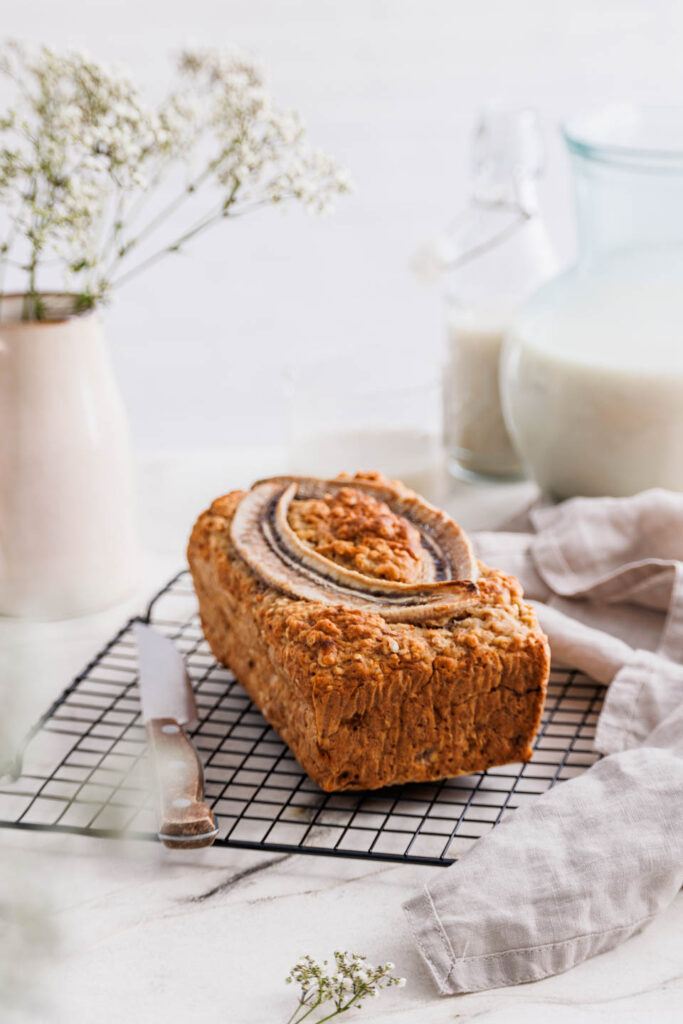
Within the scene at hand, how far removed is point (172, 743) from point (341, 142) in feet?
9.14

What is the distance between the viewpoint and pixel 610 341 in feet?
6.18

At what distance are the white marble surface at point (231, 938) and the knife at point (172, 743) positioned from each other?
0.06 metres

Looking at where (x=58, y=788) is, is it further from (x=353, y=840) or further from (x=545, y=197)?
(x=545, y=197)

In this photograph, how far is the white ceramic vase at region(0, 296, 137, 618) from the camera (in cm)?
166

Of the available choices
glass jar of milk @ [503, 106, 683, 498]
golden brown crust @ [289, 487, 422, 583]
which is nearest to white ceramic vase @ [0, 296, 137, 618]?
golden brown crust @ [289, 487, 422, 583]

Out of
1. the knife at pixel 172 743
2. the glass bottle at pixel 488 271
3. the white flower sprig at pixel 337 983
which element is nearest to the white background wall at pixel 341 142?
the glass bottle at pixel 488 271

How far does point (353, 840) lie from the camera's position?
1259 millimetres

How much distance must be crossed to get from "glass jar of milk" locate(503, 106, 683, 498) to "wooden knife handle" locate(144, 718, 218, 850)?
898 mm

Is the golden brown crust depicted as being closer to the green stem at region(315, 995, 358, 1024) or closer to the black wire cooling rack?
the black wire cooling rack

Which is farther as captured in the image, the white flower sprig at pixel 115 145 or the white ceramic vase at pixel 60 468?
the white ceramic vase at pixel 60 468

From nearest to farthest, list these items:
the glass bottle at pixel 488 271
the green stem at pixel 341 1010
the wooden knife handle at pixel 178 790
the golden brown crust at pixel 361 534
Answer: the green stem at pixel 341 1010
the wooden knife handle at pixel 178 790
the golden brown crust at pixel 361 534
the glass bottle at pixel 488 271

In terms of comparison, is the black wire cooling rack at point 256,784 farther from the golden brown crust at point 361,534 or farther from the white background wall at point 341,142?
the white background wall at point 341,142

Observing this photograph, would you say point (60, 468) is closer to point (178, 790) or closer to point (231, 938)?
point (178, 790)

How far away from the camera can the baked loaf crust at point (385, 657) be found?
124 cm
